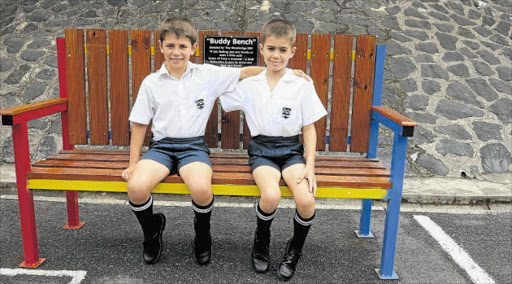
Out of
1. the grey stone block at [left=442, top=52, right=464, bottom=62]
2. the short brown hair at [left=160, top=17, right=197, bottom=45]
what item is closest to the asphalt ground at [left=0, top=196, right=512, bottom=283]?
the short brown hair at [left=160, top=17, right=197, bottom=45]

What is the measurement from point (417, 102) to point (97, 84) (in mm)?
3916

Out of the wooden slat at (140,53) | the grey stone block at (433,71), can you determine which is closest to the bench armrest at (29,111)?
the wooden slat at (140,53)

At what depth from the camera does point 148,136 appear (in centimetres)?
343

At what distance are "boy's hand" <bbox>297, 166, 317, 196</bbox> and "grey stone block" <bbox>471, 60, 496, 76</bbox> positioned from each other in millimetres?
4507

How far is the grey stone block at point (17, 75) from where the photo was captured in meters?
5.86

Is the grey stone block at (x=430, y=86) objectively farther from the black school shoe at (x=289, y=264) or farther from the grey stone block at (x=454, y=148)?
the black school shoe at (x=289, y=264)

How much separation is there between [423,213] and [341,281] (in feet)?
4.91

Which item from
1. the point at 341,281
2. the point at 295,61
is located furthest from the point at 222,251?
the point at 295,61

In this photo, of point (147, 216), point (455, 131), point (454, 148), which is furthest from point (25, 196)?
point (455, 131)

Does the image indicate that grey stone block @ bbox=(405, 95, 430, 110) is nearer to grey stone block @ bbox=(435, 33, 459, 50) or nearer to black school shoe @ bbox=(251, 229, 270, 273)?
grey stone block @ bbox=(435, 33, 459, 50)

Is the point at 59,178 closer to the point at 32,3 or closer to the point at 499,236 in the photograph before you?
the point at 499,236

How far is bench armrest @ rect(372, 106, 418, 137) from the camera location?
258 centimetres

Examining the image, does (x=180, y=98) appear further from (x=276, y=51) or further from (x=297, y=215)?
(x=297, y=215)

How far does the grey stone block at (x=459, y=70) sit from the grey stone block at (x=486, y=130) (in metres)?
0.97
